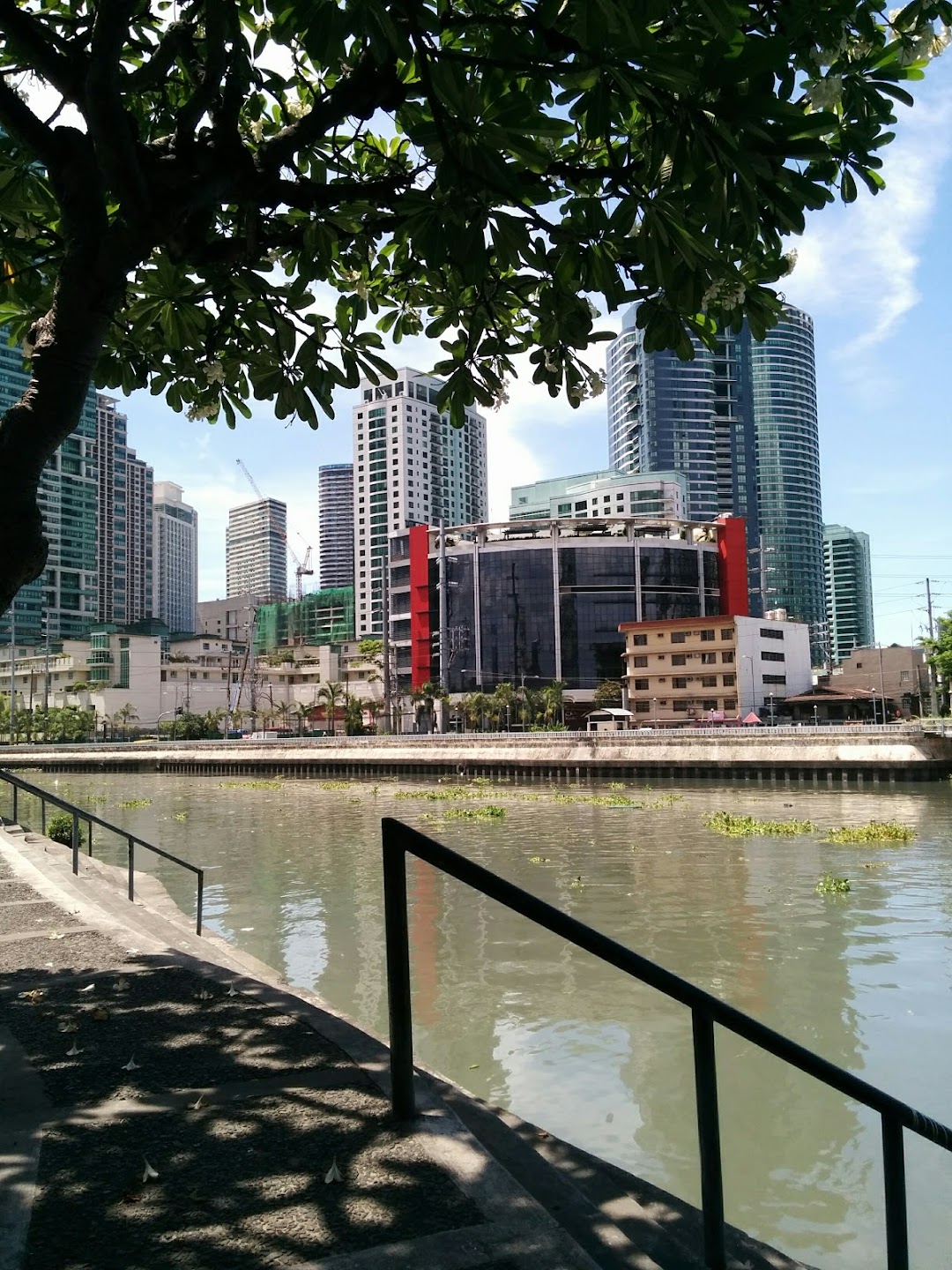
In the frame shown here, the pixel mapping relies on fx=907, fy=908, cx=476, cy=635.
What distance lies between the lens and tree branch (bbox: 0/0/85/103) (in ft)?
11.6

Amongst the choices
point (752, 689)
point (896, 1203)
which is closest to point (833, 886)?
point (896, 1203)

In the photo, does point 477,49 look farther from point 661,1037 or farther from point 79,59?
point 661,1037

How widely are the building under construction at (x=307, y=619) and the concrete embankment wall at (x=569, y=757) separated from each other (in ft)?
341

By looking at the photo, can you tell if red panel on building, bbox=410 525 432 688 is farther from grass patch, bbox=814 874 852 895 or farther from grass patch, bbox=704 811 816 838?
grass patch, bbox=814 874 852 895

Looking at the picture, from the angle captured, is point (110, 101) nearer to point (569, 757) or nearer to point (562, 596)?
point (569, 757)

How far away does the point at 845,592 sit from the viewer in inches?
7397

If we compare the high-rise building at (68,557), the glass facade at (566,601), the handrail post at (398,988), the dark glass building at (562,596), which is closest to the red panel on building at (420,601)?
the dark glass building at (562,596)

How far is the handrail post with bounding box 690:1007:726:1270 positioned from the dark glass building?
87.2 meters

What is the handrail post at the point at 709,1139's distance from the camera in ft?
8.64

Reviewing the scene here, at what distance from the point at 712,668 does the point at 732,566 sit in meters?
21.3

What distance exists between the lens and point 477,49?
4.15 meters

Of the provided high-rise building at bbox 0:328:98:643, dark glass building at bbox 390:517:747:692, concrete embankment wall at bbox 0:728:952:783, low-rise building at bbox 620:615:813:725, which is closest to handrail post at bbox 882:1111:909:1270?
concrete embankment wall at bbox 0:728:952:783

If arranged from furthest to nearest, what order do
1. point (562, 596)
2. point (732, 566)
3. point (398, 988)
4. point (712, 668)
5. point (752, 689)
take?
point (732, 566) < point (562, 596) < point (712, 668) < point (752, 689) < point (398, 988)

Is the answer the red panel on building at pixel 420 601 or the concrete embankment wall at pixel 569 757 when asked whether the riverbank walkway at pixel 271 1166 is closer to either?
the concrete embankment wall at pixel 569 757
